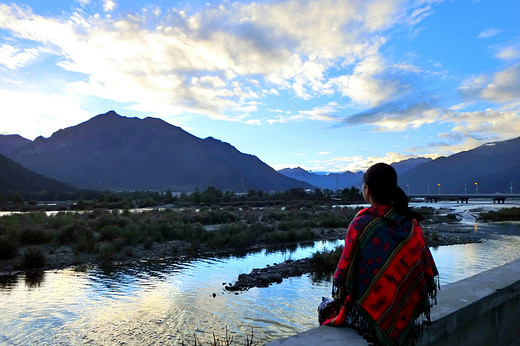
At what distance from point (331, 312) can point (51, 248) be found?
1730cm

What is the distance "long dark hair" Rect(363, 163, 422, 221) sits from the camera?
2.45 meters

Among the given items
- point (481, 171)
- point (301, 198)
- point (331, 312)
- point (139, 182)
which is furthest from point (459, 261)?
point (481, 171)

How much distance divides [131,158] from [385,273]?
146866mm

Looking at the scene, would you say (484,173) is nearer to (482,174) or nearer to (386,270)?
(482,174)

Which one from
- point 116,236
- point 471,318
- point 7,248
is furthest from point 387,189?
point 116,236

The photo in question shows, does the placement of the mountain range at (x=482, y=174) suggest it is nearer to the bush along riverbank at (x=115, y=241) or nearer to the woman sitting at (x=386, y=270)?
the bush along riverbank at (x=115, y=241)

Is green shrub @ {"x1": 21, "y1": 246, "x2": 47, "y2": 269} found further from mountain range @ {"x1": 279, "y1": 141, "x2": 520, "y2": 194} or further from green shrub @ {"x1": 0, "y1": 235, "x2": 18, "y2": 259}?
mountain range @ {"x1": 279, "y1": 141, "x2": 520, "y2": 194}

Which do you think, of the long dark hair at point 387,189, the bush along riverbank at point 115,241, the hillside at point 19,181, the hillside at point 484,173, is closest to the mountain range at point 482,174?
the hillside at point 484,173

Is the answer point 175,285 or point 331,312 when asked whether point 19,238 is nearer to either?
point 175,285

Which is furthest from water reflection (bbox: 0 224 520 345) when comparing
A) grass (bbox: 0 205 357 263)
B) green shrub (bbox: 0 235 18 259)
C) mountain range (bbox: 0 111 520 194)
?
mountain range (bbox: 0 111 520 194)

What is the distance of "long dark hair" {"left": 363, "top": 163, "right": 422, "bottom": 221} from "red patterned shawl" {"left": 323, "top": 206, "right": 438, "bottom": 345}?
0.20 feet

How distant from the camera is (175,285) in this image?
38.2ft

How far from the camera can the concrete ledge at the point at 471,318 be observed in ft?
7.71

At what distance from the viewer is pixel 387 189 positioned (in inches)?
97.9
